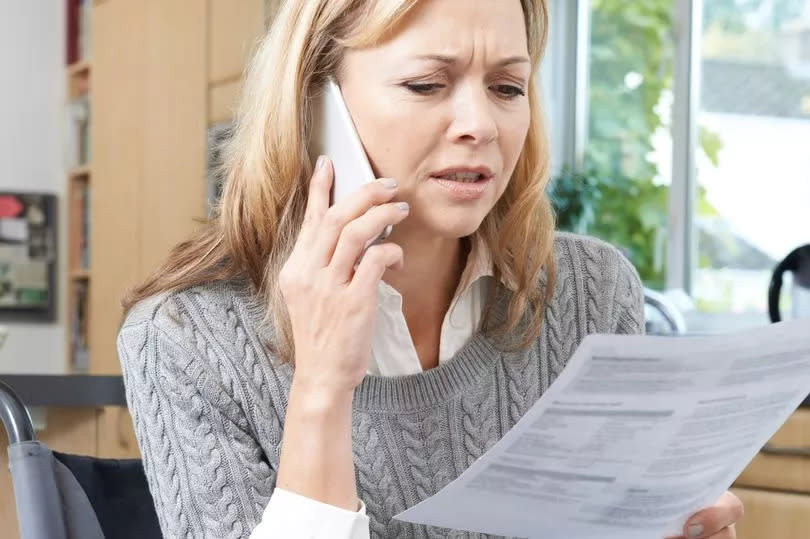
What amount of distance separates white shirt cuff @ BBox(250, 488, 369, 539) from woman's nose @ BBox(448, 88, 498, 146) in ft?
1.13

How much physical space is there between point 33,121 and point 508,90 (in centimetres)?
540

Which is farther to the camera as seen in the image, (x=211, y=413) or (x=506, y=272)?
(x=506, y=272)

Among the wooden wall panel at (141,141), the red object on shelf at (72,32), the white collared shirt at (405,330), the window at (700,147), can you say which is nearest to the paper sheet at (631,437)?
the white collared shirt at (405,330)

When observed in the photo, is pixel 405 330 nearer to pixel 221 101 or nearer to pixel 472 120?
pixel 472 120

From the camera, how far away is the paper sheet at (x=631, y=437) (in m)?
0.83

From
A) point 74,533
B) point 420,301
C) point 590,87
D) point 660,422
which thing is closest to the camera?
point 660,422

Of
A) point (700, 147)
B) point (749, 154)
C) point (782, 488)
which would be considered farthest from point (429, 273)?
point (700, 147)

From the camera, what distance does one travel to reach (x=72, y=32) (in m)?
6.17

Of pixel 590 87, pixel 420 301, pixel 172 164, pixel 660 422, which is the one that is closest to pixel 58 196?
pixel 172 164

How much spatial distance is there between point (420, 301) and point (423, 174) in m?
0.22

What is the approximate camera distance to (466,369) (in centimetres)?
124

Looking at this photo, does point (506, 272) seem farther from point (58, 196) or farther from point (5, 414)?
point (58, 196)

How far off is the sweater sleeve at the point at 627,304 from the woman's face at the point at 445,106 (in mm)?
305

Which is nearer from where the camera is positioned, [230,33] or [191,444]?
[191,444]
